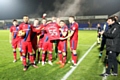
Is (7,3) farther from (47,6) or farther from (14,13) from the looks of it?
(47,6)

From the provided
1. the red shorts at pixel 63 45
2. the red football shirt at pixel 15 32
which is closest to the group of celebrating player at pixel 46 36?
the red shorts at pixel 63 45

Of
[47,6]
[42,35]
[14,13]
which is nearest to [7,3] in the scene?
[14,13]

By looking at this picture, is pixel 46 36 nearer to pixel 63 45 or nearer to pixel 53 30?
pixel 53 30

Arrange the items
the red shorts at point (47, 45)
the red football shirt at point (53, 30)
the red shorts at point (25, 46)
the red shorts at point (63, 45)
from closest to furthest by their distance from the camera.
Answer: the red shorts at point (25, 46), the red football shirt at point (53, 30), the red shorts at point (63, 45), the red shorts at point (47, 45)

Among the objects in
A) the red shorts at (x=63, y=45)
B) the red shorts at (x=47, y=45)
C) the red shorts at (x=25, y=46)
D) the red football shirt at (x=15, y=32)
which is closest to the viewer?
the red shorts at (x=25, y=46)

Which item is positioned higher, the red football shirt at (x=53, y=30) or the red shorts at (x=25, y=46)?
the red football shirt at (x=53, y=30)

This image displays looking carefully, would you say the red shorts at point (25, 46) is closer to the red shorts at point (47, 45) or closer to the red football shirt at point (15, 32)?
the red shorts at point (47, 45)

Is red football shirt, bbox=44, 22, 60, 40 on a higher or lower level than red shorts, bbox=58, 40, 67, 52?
higher

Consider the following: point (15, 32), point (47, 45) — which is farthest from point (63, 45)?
point (15, 32)

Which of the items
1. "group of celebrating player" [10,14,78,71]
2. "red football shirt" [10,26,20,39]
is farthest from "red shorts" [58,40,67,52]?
"red football shirt" [10,26,20,39]

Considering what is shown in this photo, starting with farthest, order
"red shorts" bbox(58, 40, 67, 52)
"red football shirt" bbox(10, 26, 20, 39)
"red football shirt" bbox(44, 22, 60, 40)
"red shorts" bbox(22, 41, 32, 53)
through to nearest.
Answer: "red football shirt" bbox(10, 26, 20, 39) → "red shorts" bbox(58, 40, 67, 52) → "red football shirt" bbox(44, 22, 60, 40) → "red shorts" bbox(22, 41, 32, 53)

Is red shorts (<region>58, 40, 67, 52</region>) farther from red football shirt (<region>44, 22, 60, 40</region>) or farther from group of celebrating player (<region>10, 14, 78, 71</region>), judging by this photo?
red football shirt (<region>44, 22, 60, 40</region>)

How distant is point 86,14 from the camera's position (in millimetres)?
58281

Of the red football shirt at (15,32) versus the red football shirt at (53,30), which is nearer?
the red football shirt at (53,30)
